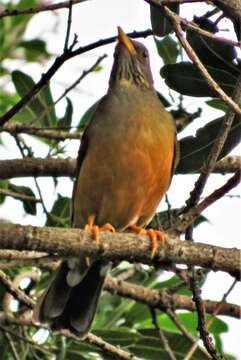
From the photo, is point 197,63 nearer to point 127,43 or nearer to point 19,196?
point 19,196

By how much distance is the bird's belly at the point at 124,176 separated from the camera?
5.55m

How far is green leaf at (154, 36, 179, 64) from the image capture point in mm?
5969

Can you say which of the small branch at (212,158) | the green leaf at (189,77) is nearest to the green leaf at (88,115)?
the green leaf at (189,77)

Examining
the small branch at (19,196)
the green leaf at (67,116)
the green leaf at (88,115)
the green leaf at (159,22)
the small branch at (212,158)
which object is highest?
the green leaf at (88,115)

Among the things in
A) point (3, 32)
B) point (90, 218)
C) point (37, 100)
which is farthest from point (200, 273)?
point (3, 32)

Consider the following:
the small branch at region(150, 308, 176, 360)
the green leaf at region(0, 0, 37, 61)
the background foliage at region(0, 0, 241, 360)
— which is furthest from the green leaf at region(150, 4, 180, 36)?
the green leaf at region(0, 0, 37, 61)

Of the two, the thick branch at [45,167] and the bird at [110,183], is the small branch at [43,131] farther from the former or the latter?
the bird at [110,183]

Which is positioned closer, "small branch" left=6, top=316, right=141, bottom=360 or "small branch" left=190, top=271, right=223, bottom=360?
"small branch" left=190, top=271, right=223, bottom=360

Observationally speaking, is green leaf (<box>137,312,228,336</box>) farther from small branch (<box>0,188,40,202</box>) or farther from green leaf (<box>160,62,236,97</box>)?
green leaf (<box>160,62,236,97</box>)

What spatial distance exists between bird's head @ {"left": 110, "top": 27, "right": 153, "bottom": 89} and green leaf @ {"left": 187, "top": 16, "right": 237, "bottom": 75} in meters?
1.52

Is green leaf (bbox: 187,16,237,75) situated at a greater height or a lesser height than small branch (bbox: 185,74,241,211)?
greater

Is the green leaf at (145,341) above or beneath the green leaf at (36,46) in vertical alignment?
beneath

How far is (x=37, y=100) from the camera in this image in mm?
6559

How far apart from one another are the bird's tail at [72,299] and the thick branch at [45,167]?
67cm
